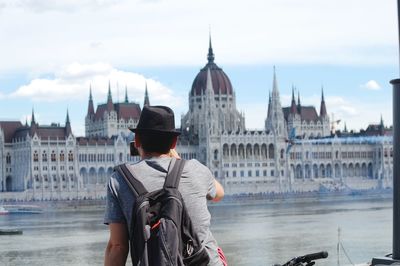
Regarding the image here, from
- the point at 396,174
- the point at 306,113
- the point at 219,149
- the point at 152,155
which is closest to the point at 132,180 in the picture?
the point at 152,155

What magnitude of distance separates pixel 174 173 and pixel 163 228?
267 mm

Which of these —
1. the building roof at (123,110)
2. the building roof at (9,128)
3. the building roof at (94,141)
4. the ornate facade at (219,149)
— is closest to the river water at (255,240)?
the ornate facade at (219,149)

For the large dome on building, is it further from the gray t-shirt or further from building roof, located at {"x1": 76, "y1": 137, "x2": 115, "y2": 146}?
the gray t-shirt

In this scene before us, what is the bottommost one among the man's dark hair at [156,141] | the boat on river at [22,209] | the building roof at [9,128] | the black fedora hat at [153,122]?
the boat on river at [22,209]

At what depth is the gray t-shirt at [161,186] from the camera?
3629 mm

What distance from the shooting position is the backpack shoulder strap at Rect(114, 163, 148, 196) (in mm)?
3590

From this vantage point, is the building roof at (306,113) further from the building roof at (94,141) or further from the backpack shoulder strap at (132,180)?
the backpack shoulder strap at (132,180)

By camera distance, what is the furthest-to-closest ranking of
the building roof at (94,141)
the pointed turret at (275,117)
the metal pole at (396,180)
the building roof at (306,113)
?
the building roof at (306,113) → the pointed turret at (275,117) → the building roof at (94,141) → the metal pole at (396,180)

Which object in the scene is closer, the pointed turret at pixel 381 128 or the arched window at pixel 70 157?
the arched window at pixel 70 157

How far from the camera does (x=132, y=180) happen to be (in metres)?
3.63

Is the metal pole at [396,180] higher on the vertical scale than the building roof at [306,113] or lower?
lower

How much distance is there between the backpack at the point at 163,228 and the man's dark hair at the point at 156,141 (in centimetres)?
16

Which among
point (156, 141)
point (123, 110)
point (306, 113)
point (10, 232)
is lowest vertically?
point (10, 232)

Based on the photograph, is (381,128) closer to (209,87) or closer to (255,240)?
(209,87)
